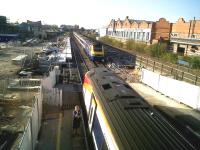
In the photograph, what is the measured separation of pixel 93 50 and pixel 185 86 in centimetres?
1975

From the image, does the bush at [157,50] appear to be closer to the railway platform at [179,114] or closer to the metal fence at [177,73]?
the metal fence at [177,73]

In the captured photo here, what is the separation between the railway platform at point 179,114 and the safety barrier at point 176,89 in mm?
339

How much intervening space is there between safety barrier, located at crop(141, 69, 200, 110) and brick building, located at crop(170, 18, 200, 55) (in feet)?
89.5

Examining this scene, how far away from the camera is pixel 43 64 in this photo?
28.2 m

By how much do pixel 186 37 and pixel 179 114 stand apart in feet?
146

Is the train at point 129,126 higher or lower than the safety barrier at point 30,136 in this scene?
higher

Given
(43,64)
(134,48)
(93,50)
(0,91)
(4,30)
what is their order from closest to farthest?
1. (0,91)
2. (43,64)
3. (93,50)
4. (134,48)
5. (4,30)

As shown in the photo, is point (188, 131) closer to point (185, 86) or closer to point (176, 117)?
point (176, 117)

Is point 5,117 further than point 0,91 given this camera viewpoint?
No

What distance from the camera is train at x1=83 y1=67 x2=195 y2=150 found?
5.33 m

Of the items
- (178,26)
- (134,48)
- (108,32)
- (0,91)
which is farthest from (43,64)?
(108,32)

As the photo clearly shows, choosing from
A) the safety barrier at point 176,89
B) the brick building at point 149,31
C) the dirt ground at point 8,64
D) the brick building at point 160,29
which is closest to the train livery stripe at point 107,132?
the safety barrier at point 176,89

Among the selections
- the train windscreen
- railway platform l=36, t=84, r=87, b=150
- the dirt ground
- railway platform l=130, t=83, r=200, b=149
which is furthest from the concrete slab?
the train windscreen

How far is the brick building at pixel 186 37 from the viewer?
44531 mm
